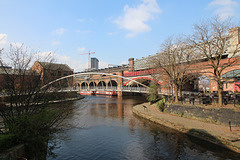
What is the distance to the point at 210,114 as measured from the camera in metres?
16.9

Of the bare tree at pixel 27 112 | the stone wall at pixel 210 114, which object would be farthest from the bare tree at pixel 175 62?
the bare tree at pixel 27 112

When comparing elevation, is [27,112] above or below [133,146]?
above

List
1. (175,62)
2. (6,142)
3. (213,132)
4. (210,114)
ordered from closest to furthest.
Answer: (6,142) → (213,132) → (210,114) → (175,62)

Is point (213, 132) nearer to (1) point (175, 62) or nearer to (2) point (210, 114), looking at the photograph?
(2) point (210, 114)

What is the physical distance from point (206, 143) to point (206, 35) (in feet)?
39.3

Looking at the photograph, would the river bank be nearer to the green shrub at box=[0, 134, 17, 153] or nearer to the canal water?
the canal water

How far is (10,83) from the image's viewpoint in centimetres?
905

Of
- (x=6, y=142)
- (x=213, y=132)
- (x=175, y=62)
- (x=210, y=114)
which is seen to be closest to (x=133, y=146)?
(x=213, y=132)

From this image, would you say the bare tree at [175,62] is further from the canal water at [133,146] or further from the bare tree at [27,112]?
the bare tree at [27,112]

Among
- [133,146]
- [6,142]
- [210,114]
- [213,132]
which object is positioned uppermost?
[6,142]

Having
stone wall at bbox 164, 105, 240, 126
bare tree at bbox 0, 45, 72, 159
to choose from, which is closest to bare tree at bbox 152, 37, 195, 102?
stone wall at bbox 164, 105, 240, 126

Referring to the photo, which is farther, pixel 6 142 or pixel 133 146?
pixel 133 146

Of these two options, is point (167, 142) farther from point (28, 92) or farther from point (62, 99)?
point (28, 92)

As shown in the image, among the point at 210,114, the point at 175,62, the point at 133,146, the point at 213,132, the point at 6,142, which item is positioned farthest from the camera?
the point at 175,62
